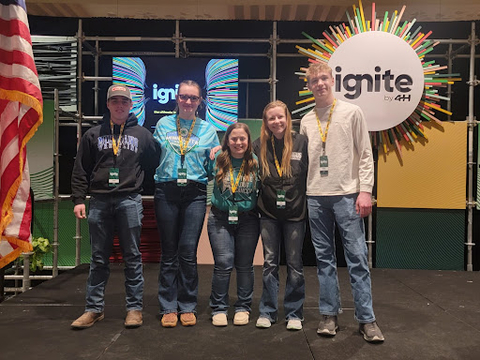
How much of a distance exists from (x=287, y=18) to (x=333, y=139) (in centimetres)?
388

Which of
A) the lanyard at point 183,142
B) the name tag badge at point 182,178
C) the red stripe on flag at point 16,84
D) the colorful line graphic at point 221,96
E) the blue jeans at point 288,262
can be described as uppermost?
the colorful line graphic at point 221,96

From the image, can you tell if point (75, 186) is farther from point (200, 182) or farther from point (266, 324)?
point (266, 324)

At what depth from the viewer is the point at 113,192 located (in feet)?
8.54

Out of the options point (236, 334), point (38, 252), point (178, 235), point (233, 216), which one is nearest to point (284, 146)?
point (233, 216)

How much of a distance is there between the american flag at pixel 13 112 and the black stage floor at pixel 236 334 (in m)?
1.00

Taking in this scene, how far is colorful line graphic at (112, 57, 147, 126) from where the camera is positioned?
4.60 meters

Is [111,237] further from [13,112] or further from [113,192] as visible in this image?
[13,112]

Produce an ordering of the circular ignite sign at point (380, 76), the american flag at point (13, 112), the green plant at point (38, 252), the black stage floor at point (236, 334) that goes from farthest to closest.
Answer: the green plant at point (38, 252)
the circular ignite sign at point (380, 76)
the black stage floor at point (236, 334)
the american flag at point (13, 112)

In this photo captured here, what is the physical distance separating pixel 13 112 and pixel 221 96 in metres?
3.24

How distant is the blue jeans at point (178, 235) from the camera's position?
2.65 meters

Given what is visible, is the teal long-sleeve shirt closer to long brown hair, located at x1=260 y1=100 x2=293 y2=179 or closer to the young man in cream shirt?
long brown hair, located at x1=260 y1=100 x2=293 y2=179

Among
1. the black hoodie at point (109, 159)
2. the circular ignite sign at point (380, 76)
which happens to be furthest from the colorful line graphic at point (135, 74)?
the circular ignite sign at point (380, 76)

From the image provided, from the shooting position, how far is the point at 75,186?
2.67 m

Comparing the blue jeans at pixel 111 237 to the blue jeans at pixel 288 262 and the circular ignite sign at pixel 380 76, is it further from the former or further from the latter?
the circular ignite sign at pixel 380 76
